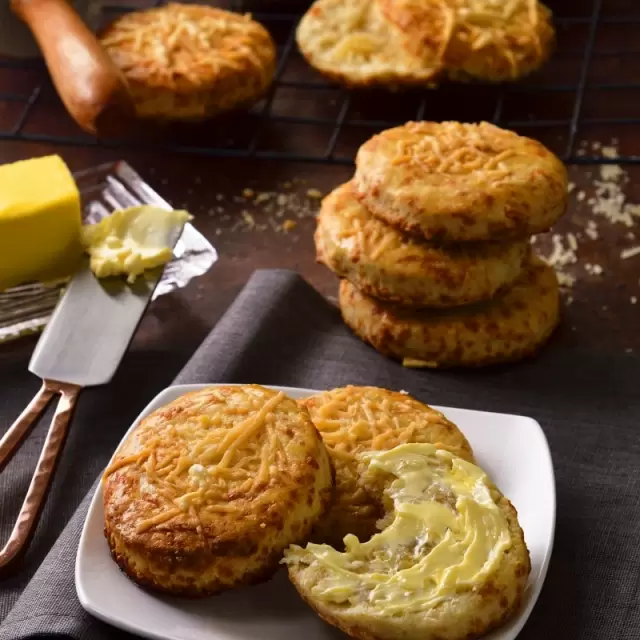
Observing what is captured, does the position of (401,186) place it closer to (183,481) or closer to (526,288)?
(526,288)

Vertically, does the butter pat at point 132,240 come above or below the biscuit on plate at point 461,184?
below

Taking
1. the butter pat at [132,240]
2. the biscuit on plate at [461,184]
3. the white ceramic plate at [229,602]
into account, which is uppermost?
the biscuit on plate at [461,184]

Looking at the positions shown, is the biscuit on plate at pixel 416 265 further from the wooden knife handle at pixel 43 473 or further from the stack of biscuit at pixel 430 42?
the stack of biscuit at pixel 430 42

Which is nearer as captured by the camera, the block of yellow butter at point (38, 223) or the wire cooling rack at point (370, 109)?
the block of yellow butter at point (38, 223)

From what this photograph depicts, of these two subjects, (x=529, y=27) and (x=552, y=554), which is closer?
(x=552, y=554)

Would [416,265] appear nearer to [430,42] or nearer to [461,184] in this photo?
[461,184]

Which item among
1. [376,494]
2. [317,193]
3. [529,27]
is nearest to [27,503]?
[376,494]

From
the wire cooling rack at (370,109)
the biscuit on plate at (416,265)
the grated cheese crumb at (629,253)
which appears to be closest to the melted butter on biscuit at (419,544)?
the biscuit on plate at (416,265)
